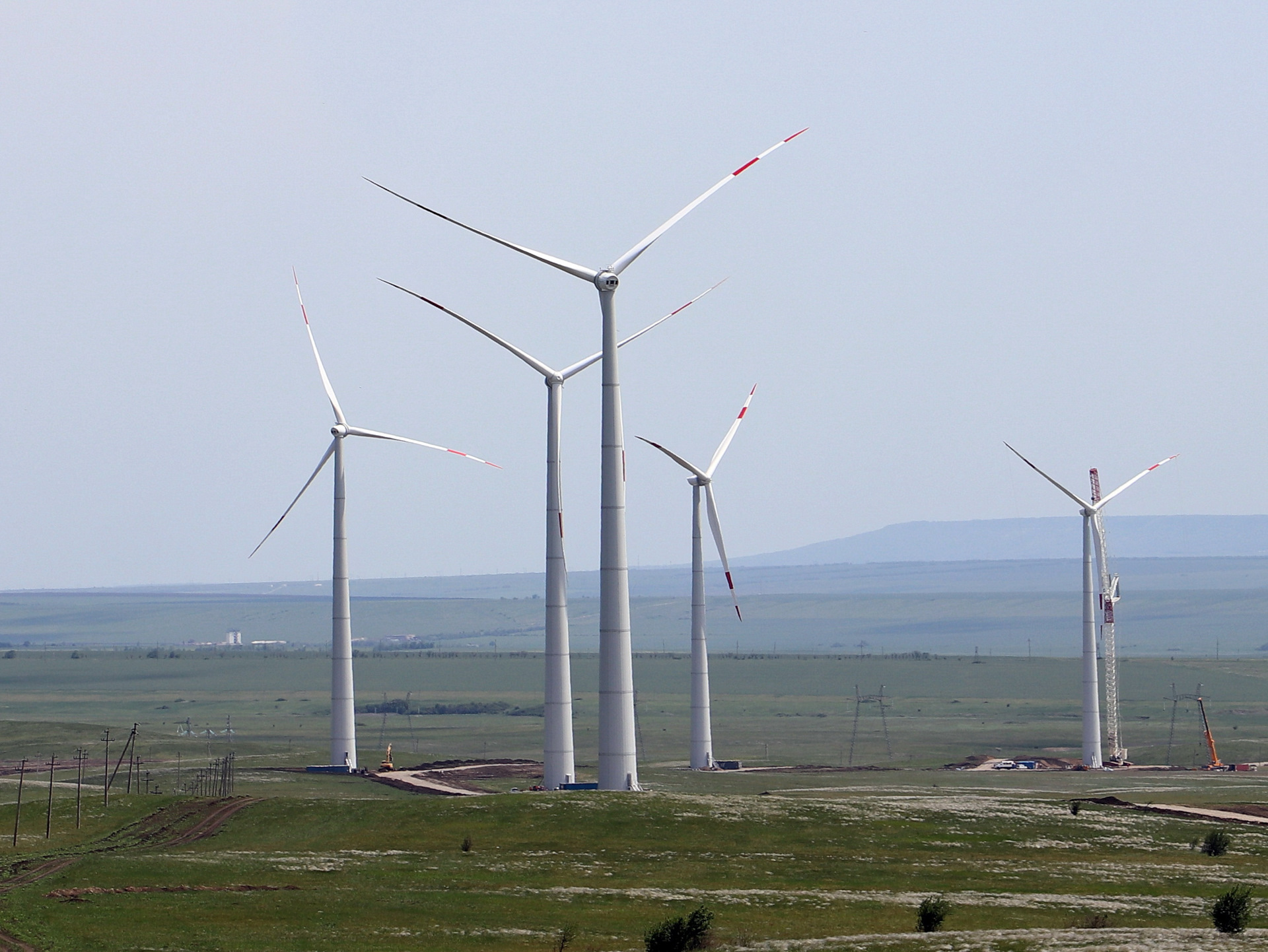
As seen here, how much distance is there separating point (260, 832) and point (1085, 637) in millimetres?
108443

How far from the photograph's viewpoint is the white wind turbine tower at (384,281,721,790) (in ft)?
333

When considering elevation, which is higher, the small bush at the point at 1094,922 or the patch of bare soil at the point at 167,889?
the patch of bare soil at the point at 167,889

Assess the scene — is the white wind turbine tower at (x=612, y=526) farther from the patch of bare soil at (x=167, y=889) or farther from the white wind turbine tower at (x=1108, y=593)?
the white wind turbine tower at (x=1108, y=593)

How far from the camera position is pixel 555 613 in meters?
102

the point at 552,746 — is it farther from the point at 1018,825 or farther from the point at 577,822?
the point at 1018,825

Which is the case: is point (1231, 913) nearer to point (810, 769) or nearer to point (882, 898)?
point (882, 898)

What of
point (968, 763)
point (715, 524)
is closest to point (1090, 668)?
point (968, 763)

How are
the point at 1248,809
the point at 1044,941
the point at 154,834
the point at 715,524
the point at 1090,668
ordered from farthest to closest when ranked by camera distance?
the point at 1090,668
the point at 715,524
the point at 1248,809
the point at 154,834
the point at 1044,941

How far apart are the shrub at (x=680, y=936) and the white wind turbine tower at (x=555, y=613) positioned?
46.8m

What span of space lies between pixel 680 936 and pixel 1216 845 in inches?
1624

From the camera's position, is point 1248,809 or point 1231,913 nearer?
point 1231,913

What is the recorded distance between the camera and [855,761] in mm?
187250

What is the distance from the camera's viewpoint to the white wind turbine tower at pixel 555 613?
101375 mm

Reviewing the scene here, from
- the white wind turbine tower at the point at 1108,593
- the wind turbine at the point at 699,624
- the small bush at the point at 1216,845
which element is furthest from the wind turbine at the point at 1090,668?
the small bush at the point at 1216,845
